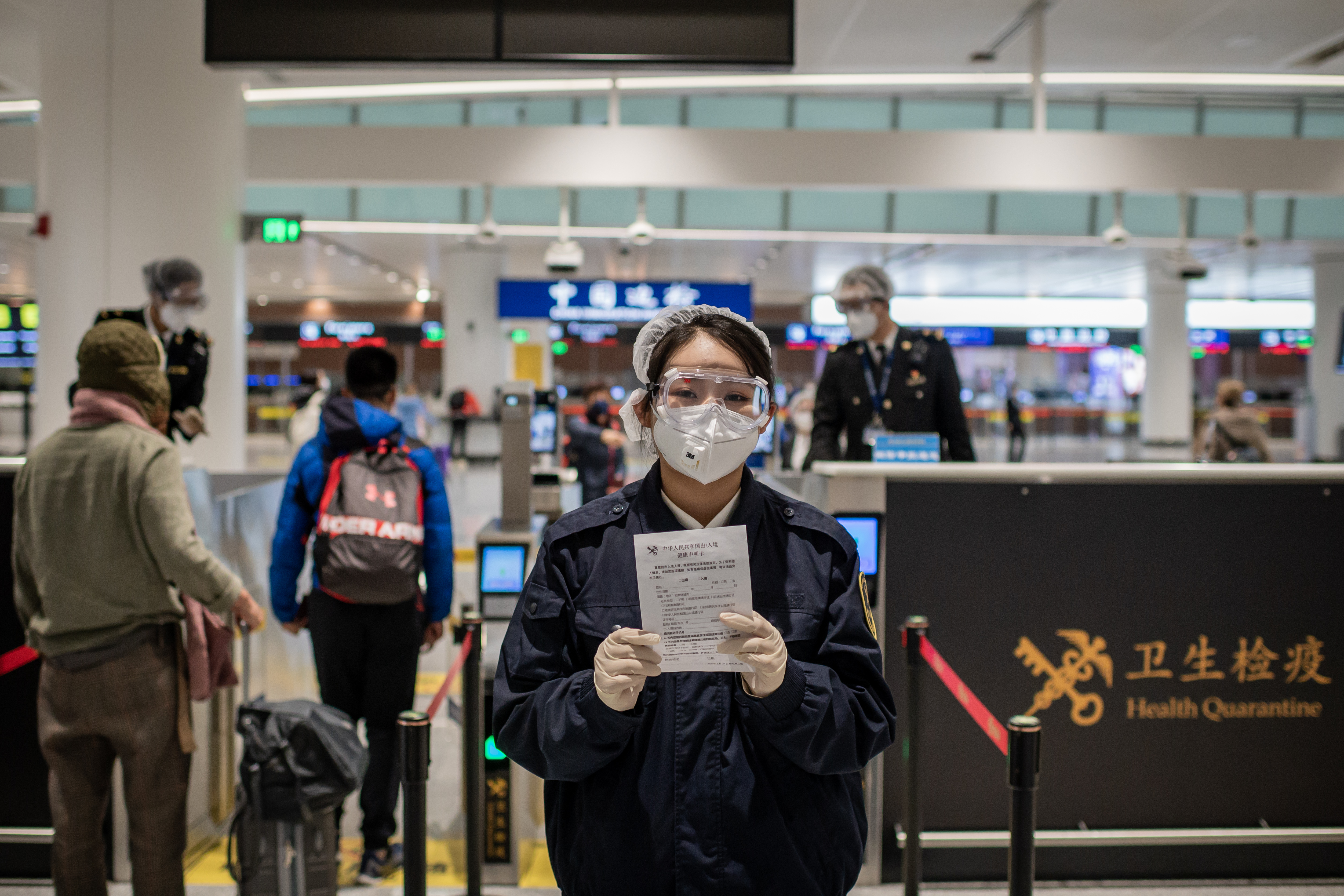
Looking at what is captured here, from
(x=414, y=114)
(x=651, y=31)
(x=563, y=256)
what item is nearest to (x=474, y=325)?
(x=414, y=114)

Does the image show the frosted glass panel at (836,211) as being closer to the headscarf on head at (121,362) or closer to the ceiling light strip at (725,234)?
the ceiling light strip at (725,234)

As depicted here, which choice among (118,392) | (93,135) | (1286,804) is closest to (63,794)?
(118,392)

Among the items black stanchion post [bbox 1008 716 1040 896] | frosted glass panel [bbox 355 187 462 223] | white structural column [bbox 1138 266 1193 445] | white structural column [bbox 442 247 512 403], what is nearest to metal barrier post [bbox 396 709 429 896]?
black stanchion post [bbox 1008 716 1040 896]

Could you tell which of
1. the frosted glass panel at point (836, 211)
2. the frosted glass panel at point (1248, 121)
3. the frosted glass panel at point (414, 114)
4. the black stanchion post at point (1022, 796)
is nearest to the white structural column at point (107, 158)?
the black stanchion post at point (1022, 796)

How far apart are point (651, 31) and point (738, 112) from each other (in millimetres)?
8971

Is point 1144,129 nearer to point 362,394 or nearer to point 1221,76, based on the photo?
point 1221,76

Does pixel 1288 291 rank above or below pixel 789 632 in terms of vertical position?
above

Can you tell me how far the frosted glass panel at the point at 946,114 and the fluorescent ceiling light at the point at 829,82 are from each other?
214cm

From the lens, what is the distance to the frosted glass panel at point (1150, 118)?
1325 cm

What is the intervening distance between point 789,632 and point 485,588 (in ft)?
9.75

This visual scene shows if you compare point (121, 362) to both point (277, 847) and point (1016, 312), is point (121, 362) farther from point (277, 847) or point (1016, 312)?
point (1016, 312)

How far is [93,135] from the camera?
18.7 feet

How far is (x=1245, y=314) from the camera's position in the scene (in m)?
25.2

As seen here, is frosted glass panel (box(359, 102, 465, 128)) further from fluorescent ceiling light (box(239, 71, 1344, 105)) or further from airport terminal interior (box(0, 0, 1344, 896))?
fluorescent ceiling light (box(239, 71, 1344, 105))
